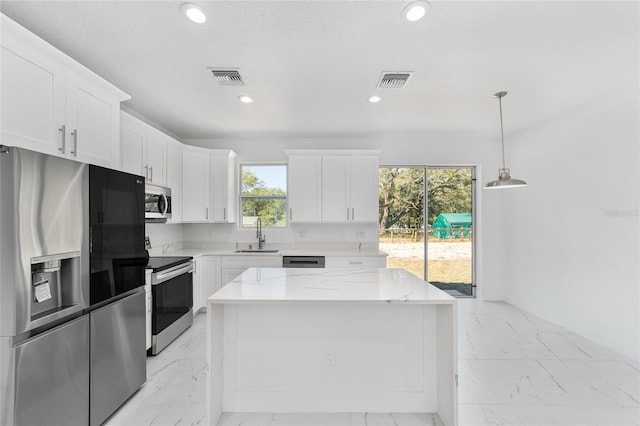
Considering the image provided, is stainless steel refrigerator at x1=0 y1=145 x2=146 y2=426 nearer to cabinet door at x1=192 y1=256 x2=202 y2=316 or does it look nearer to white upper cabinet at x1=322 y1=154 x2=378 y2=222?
cabinet door at x1=192 y1=256 x2=202 y2=316

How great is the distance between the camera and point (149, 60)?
7.54 ft

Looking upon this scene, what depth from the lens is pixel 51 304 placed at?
152 centimetres

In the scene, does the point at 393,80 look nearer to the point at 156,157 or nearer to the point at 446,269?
the point at 156,157

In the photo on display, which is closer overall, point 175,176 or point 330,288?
point 330,288

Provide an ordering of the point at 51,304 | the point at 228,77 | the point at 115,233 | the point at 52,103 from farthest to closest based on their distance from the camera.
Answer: the point at 228,77 < the point at 115,233 < the point at 52,103 < the point at 51,304

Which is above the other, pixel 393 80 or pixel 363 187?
pixel 393 80

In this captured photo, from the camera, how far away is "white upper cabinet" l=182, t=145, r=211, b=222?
3988mm

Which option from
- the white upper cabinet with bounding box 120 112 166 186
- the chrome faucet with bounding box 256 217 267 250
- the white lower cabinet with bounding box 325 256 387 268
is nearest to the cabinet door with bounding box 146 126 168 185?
the white upper cabinet with bounding box 120 112 166 186

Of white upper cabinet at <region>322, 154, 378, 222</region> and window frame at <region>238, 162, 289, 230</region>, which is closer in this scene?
white upper cabinet at <region>322, 154, 378, 222</region>

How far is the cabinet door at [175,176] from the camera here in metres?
3.65

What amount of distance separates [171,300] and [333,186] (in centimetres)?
255

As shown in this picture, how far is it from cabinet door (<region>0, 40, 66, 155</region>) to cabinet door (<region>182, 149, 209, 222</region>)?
215 cm

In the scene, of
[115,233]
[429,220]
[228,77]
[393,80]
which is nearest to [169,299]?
[115,233]

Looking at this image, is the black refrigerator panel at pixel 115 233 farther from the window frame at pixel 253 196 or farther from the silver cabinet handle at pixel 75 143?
the window frame at pixel 253 196
